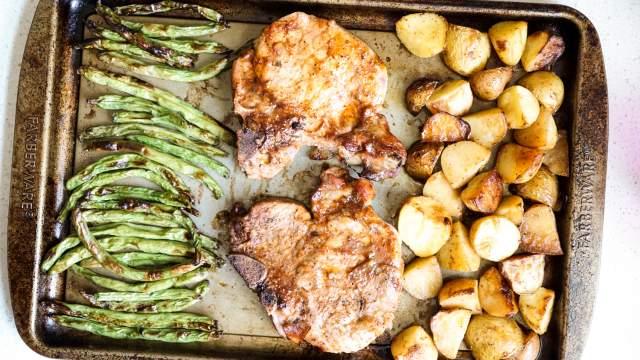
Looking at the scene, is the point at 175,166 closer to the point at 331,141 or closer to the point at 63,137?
the point at 63,137

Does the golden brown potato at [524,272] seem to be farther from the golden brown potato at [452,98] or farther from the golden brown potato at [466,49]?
the golden brown potato at [466,49]

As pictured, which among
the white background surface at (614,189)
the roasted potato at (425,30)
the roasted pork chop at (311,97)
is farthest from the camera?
the white background surface at (614,189)

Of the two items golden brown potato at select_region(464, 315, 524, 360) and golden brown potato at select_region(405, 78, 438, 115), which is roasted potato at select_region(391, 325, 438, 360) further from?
golden brown potato at select_region(405, 78, 438, 115)

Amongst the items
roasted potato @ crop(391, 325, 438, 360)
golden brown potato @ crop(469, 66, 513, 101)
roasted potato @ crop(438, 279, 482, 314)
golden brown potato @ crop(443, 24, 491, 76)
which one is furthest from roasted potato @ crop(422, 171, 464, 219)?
roasted potato @ crop(391, 325, 438, 360)

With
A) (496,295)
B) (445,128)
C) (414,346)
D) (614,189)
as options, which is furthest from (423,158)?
(614,189)

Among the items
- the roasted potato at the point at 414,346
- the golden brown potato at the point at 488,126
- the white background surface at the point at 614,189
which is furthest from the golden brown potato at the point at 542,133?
the roasted potato at the point at 414,346
